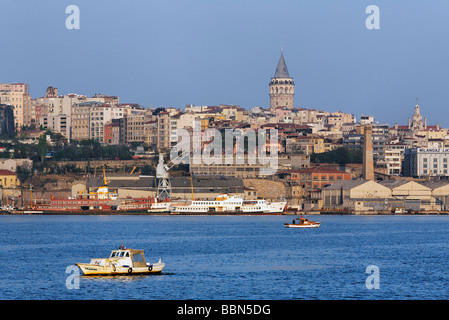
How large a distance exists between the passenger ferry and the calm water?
97.2 ft

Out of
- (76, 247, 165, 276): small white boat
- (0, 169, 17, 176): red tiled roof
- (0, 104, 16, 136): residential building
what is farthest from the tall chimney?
(76, 247, 165, 276): small white boat

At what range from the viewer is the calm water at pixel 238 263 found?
27.2 meters

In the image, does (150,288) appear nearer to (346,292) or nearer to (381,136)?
(346,292)

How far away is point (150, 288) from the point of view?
27734 mm

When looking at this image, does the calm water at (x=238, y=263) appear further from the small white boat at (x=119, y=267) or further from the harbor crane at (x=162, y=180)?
the harbor crane at (x=162, y=180)

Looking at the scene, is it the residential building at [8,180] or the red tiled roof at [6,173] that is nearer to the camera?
the residential building at [8,180]

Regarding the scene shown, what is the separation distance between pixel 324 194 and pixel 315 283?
67745 mm

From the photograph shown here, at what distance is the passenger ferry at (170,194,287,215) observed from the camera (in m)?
91.8

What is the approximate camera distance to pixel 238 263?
36031 millimetres

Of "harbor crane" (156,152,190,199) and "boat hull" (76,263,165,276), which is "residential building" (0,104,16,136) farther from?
"boat hull" (76,263,165,276)

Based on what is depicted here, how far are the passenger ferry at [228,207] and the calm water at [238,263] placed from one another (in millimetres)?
29620

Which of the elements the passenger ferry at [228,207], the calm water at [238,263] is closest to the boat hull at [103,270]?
the calm water at [238,263]

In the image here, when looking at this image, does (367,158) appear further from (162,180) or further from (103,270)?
(103,270)
